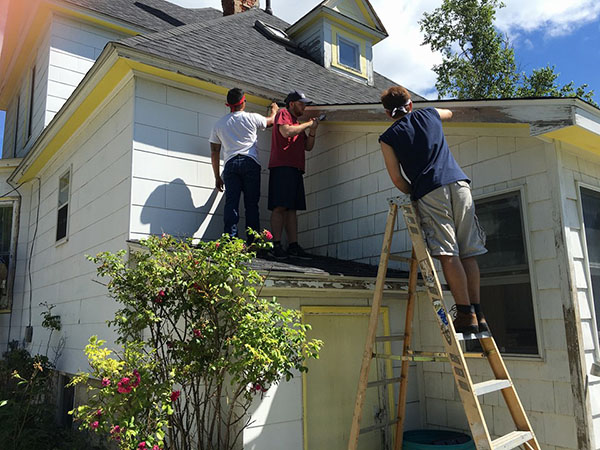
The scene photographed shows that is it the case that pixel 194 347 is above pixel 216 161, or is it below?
below

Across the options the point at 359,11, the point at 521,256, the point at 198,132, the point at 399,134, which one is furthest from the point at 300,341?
the point at 359,11

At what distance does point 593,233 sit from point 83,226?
6.12m

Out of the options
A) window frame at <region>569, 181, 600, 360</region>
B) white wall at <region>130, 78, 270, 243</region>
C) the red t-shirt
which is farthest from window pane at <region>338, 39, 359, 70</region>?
window frame at <region>569, 181, 600, 360</region>

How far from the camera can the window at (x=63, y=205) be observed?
7818 mm

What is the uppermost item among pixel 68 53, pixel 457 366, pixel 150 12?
pixel 150 12

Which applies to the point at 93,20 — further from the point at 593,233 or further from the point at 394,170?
the point at 593,233

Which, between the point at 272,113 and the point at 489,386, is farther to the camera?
the point at 272,113

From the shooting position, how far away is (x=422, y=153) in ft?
11.9

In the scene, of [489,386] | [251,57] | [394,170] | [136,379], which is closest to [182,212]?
[136,379]

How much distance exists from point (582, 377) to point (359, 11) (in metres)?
8.76

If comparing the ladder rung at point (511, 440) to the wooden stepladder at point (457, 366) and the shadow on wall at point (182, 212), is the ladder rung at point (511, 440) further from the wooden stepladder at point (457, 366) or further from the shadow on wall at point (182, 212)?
the shadow on wall at point (182, 212)

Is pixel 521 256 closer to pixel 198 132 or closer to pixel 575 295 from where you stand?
pixel 575 295

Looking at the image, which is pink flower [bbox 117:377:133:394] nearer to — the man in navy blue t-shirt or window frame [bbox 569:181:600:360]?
the man in navy blue t-shirt

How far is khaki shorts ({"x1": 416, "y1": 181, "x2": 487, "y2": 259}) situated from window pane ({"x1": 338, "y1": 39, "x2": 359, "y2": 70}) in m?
7.11
